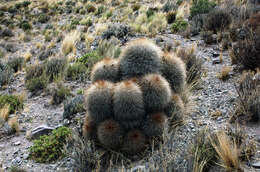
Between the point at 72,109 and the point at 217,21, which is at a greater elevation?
the point at 217,21

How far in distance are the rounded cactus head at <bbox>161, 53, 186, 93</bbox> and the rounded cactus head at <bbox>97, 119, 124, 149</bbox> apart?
139 centimetres

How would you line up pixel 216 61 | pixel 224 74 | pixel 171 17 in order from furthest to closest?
pixel 171 17, pixel 216 61, pixel 224 74

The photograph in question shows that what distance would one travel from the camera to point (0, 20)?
2131cm

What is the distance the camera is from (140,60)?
163 inches

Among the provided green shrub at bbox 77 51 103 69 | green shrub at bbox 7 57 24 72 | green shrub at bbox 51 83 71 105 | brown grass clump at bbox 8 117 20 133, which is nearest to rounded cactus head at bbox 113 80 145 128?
brown grass clump at bbox 8 117 20 133

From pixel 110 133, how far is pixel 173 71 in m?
1.67

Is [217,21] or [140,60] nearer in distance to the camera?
[140,60]

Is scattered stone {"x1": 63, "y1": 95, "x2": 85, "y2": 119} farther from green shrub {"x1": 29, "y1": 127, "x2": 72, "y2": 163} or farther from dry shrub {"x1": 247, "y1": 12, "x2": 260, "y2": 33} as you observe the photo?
dry shrub {"x1": 247, "y1": 12, "x2": 260, "y2": 33}

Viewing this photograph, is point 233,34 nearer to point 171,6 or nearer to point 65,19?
point 171,6

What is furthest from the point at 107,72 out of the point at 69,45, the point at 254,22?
the point at 69,45

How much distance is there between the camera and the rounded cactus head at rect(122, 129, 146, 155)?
11.9 feet

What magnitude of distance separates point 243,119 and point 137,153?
6.32 feet

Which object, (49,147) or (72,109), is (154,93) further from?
(72,109)

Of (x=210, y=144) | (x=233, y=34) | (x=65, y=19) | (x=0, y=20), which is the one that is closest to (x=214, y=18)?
(x=233, y=34)
